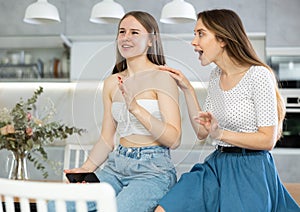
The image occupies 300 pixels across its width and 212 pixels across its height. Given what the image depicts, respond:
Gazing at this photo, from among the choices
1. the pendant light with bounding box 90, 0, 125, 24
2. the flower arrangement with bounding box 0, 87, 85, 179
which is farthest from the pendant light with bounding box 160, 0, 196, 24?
the flower arrangement with bounding box 0, 87, 85, 179

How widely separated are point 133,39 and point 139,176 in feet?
1.45

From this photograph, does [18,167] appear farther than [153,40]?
Yes

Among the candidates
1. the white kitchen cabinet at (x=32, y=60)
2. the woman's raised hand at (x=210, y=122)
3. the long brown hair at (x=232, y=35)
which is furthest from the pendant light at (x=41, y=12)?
the white kitchen cabinet at (x=32, y=60)

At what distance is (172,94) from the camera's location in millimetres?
1797

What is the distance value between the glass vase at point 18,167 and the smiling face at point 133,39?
3.30 ft

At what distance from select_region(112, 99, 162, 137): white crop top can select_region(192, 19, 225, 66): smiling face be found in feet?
0.71

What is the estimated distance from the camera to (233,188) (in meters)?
1.72

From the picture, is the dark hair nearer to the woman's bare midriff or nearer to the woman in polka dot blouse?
the woman in polka dot blouse

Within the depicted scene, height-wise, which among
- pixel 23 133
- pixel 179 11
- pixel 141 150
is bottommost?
pixel 23 133

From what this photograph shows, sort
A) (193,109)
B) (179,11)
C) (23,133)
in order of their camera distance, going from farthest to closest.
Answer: (179,11) < (23,133) < (193,109)

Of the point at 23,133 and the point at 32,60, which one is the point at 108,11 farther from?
the point at 32,60

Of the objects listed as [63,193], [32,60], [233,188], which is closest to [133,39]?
[233,188]

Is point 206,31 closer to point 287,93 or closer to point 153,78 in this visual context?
point 153,78

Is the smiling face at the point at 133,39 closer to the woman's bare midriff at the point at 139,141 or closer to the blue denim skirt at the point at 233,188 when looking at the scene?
the woman's bare midriff at the point at 139,141
